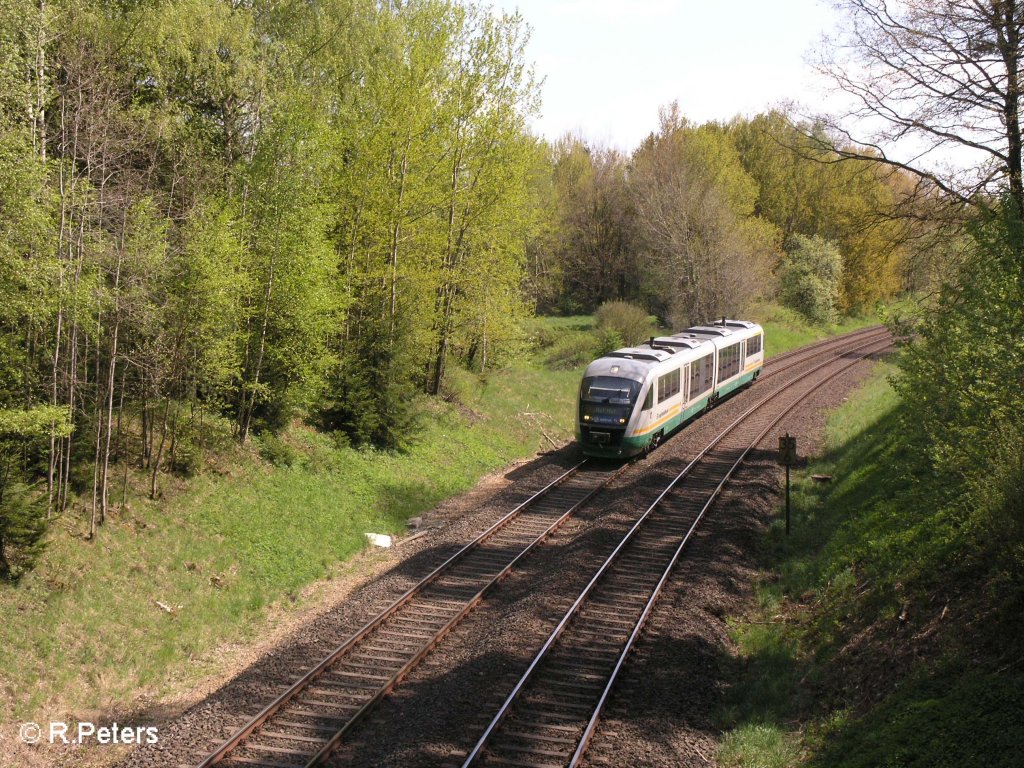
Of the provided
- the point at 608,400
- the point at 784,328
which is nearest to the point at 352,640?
the point at 608,400

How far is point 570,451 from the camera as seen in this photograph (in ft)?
84.5

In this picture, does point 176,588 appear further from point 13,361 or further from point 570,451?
point 570,451

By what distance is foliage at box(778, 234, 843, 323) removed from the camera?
185ft

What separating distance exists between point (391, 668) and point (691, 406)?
18095 mm

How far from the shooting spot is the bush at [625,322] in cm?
4141

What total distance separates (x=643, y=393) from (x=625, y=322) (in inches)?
770

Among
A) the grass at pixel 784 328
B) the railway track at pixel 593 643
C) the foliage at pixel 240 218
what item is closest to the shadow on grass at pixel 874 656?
the railway track at pixel 593 643

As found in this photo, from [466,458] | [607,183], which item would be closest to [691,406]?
[466,458]

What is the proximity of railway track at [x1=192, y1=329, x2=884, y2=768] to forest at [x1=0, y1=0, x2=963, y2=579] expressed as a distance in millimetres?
5077

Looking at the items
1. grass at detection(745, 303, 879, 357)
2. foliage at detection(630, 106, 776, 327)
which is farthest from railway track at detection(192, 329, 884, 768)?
grass at detection(745, 303, 879, 357)

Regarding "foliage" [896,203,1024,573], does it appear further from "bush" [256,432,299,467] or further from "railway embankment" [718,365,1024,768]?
"bush" [256,432,299,467]

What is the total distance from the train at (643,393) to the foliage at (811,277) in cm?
2905

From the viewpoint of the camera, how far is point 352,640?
496 inches

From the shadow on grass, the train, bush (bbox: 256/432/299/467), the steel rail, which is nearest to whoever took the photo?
the shadow on grass
